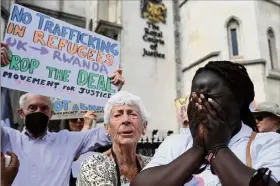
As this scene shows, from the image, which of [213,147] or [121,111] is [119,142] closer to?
[121,111]

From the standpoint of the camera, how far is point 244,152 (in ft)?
3.93

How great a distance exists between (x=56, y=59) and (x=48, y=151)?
0.99 meters

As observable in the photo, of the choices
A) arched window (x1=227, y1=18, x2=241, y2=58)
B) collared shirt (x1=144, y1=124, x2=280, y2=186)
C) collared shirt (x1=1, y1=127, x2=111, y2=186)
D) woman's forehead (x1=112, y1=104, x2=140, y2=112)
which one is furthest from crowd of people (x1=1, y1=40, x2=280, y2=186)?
arched window (x1=227, y1=18, x2=241, y2=58)

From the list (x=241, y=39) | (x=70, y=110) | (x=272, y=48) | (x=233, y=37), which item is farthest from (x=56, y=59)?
(x=272, y=48)

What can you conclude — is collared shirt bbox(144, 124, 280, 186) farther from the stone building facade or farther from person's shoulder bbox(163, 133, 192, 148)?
the stone building facade

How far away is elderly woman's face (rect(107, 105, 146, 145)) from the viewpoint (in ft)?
7.25

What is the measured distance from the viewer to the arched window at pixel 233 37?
11.2m

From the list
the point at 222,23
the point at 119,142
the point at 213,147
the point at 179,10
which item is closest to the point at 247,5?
the point at 222,23

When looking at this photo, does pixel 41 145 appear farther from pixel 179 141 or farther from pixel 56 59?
pixel 179 141

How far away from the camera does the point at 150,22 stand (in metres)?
12.5

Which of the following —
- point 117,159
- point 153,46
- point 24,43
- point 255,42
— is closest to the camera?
point 117,159

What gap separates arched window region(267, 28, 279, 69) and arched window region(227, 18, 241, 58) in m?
1.14

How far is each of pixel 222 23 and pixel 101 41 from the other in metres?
8.99

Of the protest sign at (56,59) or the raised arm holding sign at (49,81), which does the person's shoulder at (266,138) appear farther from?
the protest sign at (56,59)
